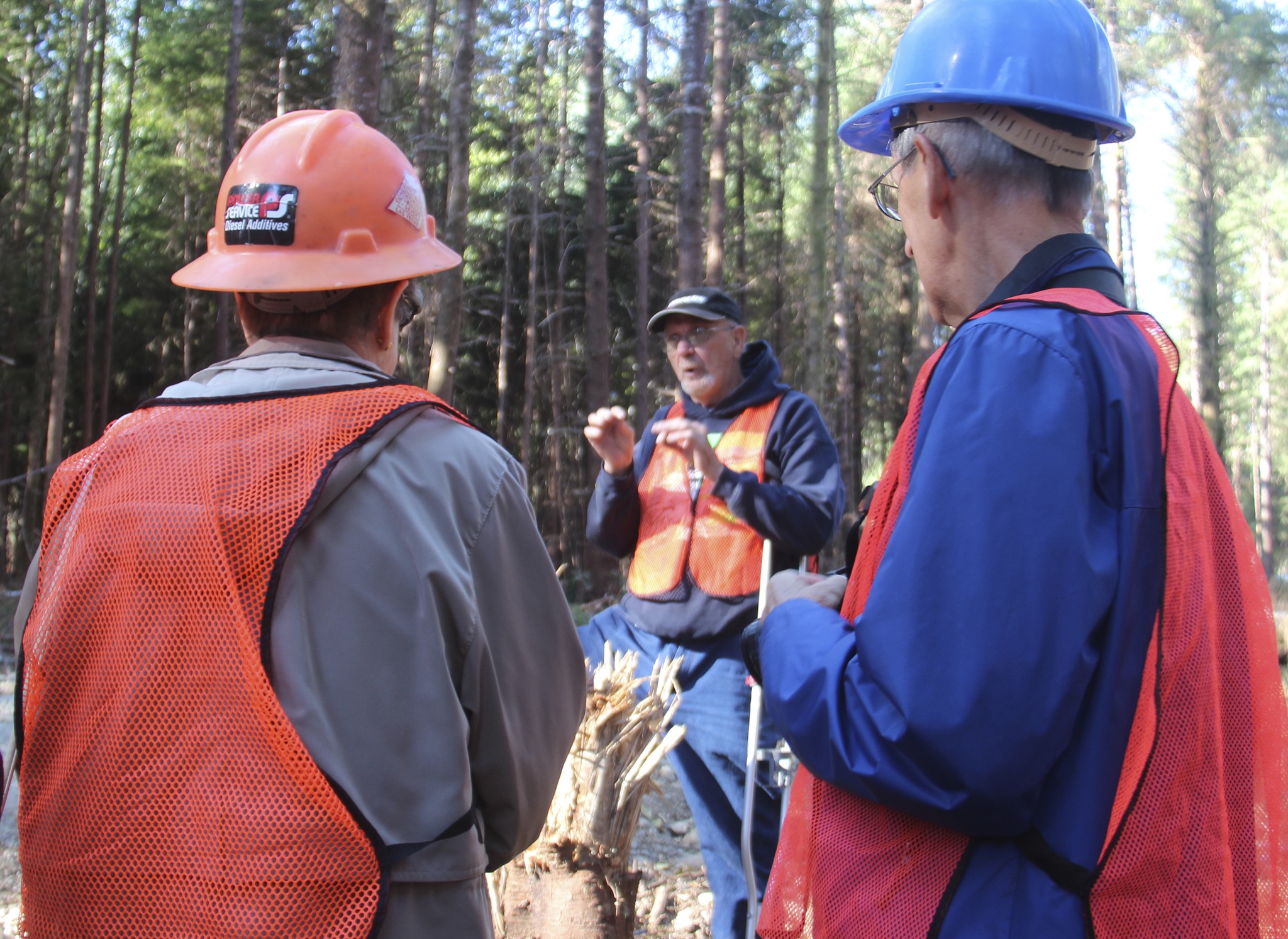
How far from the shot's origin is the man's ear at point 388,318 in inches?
72.5

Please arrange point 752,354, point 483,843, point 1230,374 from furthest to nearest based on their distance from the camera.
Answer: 1. point 1230,374
2. point 752,354
3. point 483,843

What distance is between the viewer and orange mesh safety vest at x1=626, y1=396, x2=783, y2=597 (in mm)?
3850

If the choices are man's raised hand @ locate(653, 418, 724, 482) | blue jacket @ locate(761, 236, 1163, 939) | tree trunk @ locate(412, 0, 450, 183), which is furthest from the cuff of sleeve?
tree trunk @ locate(412, 0, 450, 183)

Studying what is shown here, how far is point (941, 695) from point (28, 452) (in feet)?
72.6

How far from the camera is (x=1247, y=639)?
4.50 ft

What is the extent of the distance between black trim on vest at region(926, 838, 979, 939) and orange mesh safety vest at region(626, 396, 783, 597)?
8.25ft

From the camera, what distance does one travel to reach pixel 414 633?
1521 millimetres

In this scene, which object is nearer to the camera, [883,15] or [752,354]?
[752,354]

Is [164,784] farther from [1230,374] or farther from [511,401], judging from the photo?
[1230,374]

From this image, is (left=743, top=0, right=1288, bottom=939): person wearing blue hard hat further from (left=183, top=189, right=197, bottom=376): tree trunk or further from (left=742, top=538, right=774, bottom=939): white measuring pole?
(left=183, top=189, right=197, bottom=376): tree trunk

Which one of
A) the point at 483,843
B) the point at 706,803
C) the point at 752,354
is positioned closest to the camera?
the point at 483,843

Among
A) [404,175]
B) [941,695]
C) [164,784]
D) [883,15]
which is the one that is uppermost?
[883,15]

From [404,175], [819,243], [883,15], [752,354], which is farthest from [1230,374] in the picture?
[404,175]

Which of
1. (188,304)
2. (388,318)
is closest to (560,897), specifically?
(388,318)
